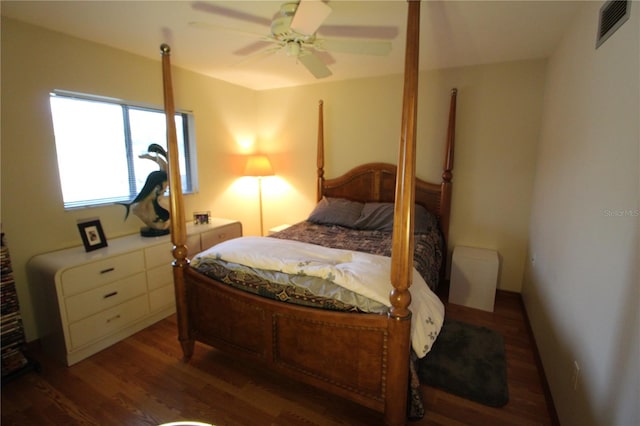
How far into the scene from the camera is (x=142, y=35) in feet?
7.43

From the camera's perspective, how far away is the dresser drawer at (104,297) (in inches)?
81.4

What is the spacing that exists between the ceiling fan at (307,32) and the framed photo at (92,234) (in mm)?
1726

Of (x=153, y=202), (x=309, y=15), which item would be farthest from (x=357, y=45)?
(x=153, y=202)

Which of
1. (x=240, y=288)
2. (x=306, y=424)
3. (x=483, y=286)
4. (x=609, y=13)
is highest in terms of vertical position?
(x=609, y=13)

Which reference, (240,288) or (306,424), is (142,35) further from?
(306,424)

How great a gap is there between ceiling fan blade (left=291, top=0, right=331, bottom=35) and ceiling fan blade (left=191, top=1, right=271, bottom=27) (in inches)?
18.8

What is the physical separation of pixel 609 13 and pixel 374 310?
174 centimetres

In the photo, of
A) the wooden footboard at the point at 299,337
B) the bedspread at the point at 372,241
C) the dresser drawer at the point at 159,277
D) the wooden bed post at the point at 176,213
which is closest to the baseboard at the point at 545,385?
the bedspread at the point at 372,241

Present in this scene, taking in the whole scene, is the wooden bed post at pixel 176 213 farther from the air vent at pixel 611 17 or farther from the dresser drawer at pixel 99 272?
the air vent at pixel 611 17

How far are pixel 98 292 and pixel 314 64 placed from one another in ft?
7.45

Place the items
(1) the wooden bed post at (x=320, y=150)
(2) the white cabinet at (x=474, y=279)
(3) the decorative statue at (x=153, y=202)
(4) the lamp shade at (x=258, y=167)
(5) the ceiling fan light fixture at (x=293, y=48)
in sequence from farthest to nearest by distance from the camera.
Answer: (4) the lamp shade at (x=258, y=167) → (1) the wooden bed post at (x=320, y=150) → (2) the white cabinet at (x=474, y=279) → (3) the decorative statue at (x=153, y=202) → (5) the ceiling fan light fixture at (x=293, y=48)

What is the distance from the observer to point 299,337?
65.0 inches

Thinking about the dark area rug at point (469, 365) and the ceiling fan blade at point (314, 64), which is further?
the ceiling fan blade at point (314, 64)

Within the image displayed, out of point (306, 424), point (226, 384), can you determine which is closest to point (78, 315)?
point (226, 384)
